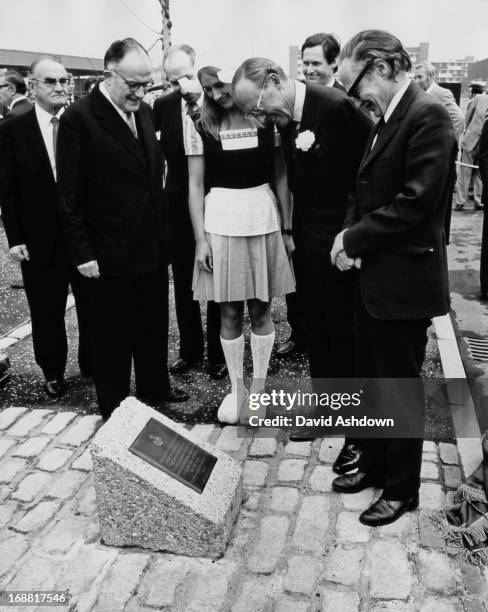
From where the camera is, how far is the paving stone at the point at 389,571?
2.36 m

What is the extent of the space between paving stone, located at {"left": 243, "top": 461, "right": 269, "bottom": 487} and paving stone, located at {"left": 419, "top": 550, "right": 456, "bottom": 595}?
0.92 meters

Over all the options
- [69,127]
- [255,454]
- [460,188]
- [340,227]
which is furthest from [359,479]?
[460,188]

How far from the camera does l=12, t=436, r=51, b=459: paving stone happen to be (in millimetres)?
3510

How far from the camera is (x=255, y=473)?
3.24 m

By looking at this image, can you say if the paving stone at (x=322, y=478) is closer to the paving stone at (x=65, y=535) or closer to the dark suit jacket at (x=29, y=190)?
the paving stone at (x=65, y=535)

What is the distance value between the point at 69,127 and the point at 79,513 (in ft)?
6.83

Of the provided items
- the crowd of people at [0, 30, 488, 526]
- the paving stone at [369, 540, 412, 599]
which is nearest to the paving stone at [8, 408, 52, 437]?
the crowd of people at [0, 30, 488, 526]

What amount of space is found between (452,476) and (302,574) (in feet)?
3.48

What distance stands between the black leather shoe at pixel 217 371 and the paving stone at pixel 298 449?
1013 mm

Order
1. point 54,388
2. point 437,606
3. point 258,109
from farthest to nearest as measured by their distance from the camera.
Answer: point 54,388 → point 258,109 → point 437,606

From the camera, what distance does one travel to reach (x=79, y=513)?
2.95 metres

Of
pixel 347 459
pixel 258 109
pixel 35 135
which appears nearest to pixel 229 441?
pixel 347 459

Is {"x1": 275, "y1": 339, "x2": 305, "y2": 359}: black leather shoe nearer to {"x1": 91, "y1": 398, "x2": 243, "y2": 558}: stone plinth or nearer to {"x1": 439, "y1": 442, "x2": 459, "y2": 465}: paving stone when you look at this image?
{"x1": 439, "y1": 442, "x2": 459, "y2": 465}: paving stone

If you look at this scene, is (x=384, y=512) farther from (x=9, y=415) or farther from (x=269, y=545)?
(x=9, y=415)
